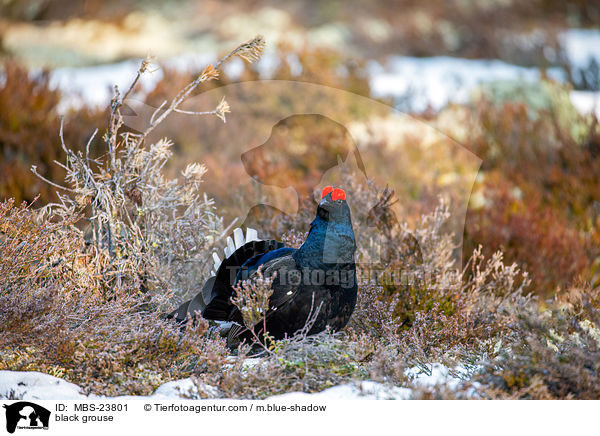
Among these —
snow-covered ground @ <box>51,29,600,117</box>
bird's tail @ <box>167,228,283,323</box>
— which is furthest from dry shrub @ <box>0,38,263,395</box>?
snow-covered ground @ <box>51,29,600,117</box>

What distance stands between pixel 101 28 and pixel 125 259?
30.6 feet

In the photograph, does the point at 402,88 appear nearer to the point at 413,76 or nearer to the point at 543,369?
the point at 413,76

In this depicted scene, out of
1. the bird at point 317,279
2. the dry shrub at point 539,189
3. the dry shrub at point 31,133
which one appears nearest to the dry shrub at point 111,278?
the bird at point 317,279

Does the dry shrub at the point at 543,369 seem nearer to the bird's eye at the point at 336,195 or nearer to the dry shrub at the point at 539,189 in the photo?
the bird's eye at the point at 336,195

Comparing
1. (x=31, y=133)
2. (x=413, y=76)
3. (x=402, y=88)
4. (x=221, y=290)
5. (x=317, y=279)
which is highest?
(x=413, y=76)

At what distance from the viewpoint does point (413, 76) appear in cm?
899

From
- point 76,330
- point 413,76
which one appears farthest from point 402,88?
point 76,330

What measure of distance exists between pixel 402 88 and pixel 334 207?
600 centimetres

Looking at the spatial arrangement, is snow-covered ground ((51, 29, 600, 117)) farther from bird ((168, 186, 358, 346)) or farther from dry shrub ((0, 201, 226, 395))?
bird ((168, 186, 358, 346))

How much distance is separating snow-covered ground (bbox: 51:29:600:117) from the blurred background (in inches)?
1.4

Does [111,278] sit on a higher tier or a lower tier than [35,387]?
higher

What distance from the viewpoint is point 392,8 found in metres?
13.3

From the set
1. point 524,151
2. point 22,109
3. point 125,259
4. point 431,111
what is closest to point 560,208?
point 524,151

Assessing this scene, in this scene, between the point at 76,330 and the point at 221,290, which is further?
the point at 221,290
